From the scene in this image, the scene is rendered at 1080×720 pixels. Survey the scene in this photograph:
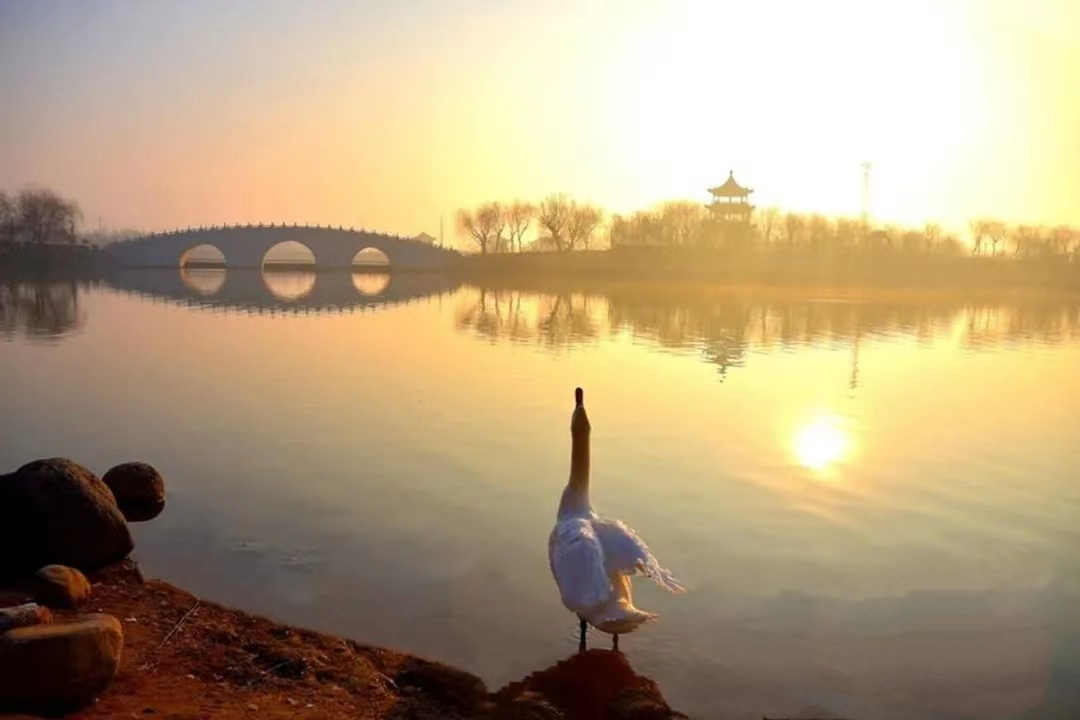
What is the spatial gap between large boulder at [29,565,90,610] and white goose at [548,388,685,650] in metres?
3.64

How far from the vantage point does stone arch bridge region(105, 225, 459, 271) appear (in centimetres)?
10662

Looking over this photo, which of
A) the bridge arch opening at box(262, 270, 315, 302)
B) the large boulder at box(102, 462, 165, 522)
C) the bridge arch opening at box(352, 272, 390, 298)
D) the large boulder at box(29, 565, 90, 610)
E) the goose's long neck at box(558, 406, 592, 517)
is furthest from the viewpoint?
the bridge arch opening at box(352, 272, 390, 298)

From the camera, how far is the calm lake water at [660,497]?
6.38 metres

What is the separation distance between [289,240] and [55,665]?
114 metres

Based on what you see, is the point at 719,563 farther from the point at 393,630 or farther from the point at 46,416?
the point at 46,416

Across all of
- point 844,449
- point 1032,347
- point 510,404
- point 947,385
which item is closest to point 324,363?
point 510,404

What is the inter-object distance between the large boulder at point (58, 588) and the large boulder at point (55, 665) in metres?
1.60

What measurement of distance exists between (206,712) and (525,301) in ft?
138

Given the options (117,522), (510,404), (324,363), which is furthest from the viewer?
(324,363)

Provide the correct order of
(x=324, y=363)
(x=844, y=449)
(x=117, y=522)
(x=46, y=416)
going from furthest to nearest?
1. (x=324, y=363)
2. (x=46, y=416)
3. (x=844, y=449)
4. (x=117, y=522)

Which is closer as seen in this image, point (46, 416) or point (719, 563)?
point (719, 563)

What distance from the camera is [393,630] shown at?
6.54 m

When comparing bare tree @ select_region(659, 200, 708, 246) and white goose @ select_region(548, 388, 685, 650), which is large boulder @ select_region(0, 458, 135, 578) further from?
bare tree @ select_region(659, 200, 708, 246)

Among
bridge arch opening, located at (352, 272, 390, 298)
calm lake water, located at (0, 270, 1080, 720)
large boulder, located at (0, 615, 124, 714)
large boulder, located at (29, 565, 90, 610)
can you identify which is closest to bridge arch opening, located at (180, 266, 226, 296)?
bridge arch opening, located at (352, 272, 390, 298)
